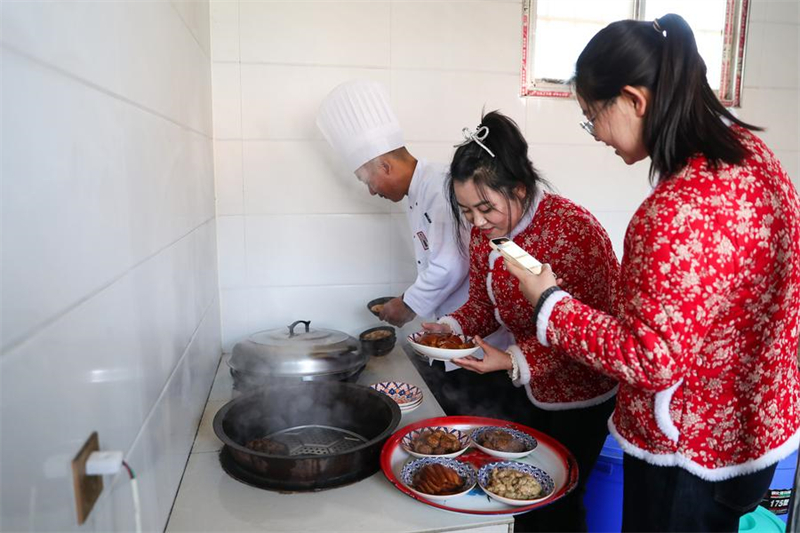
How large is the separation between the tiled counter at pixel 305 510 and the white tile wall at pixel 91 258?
6 cm

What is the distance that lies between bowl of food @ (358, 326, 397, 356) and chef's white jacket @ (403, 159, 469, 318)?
0.55ft

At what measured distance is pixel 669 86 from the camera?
0.97m

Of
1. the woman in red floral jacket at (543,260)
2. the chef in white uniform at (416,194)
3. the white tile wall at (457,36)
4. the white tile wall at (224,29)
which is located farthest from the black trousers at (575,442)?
the white tile wall at (224,29)

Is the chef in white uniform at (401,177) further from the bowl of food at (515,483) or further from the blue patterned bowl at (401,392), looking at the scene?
the bowl of food at (515,483)

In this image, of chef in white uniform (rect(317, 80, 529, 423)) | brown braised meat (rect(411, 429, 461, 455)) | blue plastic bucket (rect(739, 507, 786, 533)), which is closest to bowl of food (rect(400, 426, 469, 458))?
brown braised meat (rect(411, 429, 461, 455))

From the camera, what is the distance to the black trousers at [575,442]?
1.48 meters

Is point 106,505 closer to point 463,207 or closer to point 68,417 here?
point 68,417

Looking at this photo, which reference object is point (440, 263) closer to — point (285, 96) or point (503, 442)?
point (503, 442)

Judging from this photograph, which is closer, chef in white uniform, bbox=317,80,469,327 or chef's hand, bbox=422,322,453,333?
chef's hand, bbox=422,322,453,333

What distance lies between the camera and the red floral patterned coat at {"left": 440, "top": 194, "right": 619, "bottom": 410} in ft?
4.60

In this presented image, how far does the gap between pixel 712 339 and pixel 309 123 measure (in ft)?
5.04

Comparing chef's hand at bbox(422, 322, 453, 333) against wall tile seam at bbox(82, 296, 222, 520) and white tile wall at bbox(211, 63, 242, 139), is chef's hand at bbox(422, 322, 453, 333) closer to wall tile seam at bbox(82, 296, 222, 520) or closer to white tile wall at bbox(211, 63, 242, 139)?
wall tile seam at bbox(82, 296, 222, 520)

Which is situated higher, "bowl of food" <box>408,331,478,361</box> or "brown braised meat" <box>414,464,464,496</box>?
"bowl of food" <box>408,331,478,361</box>

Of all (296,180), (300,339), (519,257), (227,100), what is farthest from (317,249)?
(519,257)
